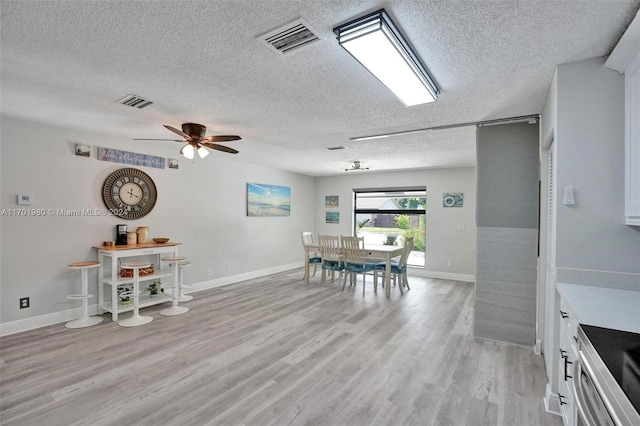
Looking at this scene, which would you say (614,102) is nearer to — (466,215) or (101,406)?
(101,406)

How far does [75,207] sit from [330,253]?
3.85 metres

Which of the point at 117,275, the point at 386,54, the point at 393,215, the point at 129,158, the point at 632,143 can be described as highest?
the point at 386,54

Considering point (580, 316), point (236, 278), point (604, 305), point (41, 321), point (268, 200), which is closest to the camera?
point (580, 316)

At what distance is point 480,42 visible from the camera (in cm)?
181

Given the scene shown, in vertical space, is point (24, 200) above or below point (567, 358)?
above

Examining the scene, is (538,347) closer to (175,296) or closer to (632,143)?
(632,143)

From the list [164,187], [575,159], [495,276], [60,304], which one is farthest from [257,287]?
[575,159]

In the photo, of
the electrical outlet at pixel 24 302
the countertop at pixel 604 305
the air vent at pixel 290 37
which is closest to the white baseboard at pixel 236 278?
the electrical outlet at pixel 24 302

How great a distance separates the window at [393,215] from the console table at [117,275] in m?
4.45

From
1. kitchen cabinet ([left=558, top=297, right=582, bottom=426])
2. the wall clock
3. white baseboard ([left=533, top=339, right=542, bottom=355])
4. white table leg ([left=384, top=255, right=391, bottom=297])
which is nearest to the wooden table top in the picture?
the wall clock

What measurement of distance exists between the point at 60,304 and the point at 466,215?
6830 millimetres

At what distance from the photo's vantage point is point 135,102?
112 inches

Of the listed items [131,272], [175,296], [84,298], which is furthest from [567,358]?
[84,298]

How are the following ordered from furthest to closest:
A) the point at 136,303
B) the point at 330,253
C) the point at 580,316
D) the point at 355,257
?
the point at 330,253 < the point at 355,257 < the point at 136,303 < the point at 580,316
